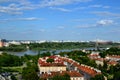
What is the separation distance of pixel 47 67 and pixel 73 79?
8280mm

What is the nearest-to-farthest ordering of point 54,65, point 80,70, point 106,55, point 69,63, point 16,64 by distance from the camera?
point 80,70 → point 54,65 → point 69,63 → point 16,64 → point 106,55

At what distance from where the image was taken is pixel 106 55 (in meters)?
50.1

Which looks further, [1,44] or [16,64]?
[1,44]

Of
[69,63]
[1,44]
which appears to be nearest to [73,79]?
[69,63]

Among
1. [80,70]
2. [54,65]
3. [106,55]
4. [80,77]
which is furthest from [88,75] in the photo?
[106,55]

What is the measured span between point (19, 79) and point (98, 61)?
57.9 ft

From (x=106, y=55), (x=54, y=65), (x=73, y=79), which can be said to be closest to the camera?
(x=73, y=79)

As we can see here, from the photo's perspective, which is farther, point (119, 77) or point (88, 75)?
point (88, 75)

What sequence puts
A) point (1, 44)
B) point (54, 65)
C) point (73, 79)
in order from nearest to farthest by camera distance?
point (73, 79), point (54, 65), point (1, 44)

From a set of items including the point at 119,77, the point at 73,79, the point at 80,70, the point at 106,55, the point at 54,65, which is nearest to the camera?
the point at 119,77

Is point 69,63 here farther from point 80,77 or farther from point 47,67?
point 80,77

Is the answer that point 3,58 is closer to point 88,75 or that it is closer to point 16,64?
point 16,64

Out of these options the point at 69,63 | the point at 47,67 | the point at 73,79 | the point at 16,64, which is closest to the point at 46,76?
the point at 73,79

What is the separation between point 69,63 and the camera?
33.5 m
